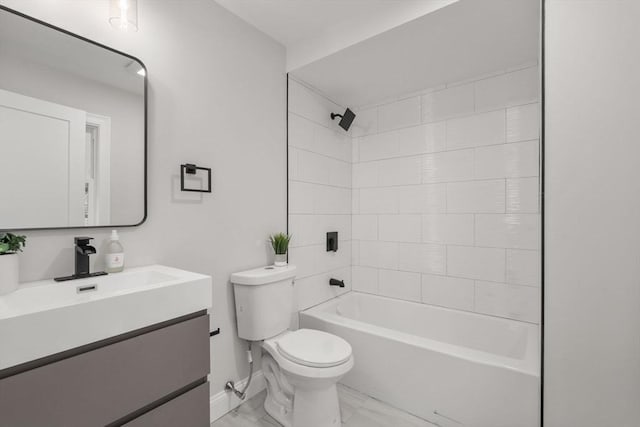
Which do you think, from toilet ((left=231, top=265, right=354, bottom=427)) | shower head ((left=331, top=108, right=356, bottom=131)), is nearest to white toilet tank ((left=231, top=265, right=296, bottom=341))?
toilet ((left=231, top=265, right=354, bottom=427))

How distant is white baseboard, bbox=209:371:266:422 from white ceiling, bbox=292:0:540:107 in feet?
7.20

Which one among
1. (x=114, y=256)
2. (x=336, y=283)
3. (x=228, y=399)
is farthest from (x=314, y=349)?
(x=114, y=256)

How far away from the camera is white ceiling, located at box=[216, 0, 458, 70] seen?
168 centimetres

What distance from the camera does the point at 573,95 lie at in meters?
1.19

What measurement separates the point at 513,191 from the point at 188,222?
7.12 ft

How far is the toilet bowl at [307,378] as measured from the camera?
5.03ft

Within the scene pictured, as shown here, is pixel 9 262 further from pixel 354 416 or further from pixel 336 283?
pixel 336 283

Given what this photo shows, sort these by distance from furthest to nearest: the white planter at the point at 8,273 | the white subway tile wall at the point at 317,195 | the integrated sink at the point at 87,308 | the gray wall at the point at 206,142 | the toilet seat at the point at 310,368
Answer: the white subway tile wall at the point at 317,195 < the toilet seat at the point at 310,368 < the gray wall at the point at 206,142 < the white planter at the point at 8,273 < the integrated sink at the point at 87,308

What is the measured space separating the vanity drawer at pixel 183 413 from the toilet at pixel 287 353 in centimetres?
48

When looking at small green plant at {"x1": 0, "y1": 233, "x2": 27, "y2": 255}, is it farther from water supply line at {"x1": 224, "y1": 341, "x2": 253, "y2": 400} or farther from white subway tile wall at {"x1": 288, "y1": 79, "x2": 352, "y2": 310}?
white subway tile wall at {"x1": 288, "y1": 79, "x2": 352, "y2": 310}

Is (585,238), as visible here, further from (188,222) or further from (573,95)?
(188,222)

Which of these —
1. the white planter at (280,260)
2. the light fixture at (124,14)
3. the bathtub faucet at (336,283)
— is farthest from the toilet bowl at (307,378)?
the light fixture at (124,14)

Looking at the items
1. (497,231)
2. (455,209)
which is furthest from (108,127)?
(497,231)

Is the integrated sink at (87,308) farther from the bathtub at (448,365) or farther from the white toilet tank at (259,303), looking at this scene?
the bathtub at (448,365)
